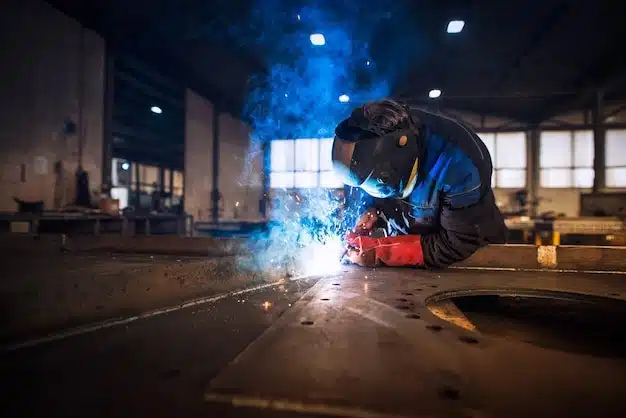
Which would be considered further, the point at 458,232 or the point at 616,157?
the point at 616,157

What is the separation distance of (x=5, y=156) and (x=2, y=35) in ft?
5.54

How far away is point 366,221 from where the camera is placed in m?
2.52

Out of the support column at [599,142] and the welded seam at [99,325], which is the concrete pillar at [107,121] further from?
the support column at [599,142]

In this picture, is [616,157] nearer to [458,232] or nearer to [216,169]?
[216,169]

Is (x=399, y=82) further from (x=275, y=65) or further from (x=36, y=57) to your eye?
(x=36, y=57)

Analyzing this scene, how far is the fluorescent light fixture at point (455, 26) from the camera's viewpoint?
19.9ft

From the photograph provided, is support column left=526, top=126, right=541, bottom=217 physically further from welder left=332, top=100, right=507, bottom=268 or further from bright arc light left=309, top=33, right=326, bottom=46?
welder left=332, top=100, right=507, bottom=268

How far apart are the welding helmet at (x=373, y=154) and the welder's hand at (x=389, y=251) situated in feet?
1.01

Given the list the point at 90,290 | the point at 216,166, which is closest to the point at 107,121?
the point at 216,166

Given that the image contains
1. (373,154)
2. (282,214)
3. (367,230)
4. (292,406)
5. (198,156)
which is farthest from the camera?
(282,214)

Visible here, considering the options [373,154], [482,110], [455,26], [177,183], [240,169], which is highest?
[482,110]

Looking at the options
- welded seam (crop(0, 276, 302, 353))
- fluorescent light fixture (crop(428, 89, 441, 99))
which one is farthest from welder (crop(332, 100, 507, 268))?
fluorescent light fixture (crop(428, 89, 441, 99))

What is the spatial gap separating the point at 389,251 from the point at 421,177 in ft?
1.60

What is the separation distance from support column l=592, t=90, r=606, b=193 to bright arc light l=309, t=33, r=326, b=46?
780 centimetres
